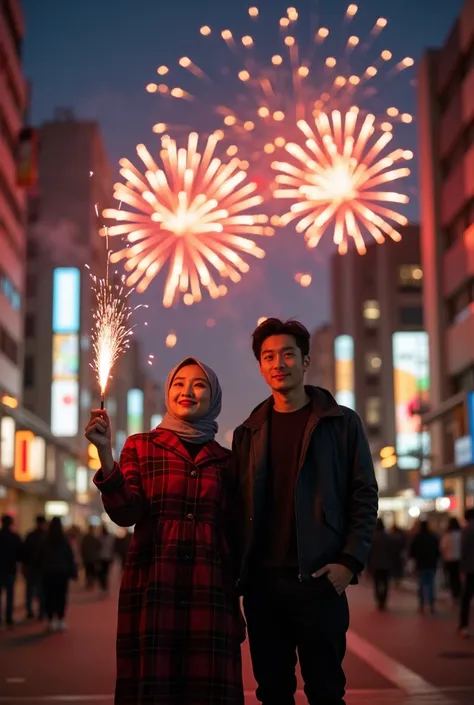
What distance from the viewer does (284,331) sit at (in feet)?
18.0

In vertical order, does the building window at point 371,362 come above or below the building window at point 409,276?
below

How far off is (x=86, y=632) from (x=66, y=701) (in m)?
7.71

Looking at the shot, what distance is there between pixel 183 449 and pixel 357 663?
8.05m

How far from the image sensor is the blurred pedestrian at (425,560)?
21125mm

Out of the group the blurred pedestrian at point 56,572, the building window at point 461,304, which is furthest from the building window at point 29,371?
the blurred pedestrian at point 56,572

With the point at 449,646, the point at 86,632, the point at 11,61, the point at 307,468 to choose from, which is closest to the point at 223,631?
the point at 307,468

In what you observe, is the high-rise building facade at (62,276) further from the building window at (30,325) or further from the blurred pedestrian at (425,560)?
the blurred pedestrian at (425,560)

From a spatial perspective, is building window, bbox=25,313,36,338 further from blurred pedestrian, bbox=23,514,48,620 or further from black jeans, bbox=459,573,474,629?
black jeans, bbox=459,573,474,629

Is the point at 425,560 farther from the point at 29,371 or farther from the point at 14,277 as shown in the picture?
the point at 29,371

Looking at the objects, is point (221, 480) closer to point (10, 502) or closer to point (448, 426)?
point (448, 426)

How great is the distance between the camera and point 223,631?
508 cm

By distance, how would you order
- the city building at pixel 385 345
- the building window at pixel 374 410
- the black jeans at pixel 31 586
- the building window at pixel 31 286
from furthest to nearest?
the building window at pixel 374 410 → the building window at pixel 31 286 → the city building at pixel 385 345 → the black jeans at pixel 31 586

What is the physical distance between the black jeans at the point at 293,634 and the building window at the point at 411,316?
85312mm

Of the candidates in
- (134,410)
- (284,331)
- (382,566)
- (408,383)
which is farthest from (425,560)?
(134,410)
